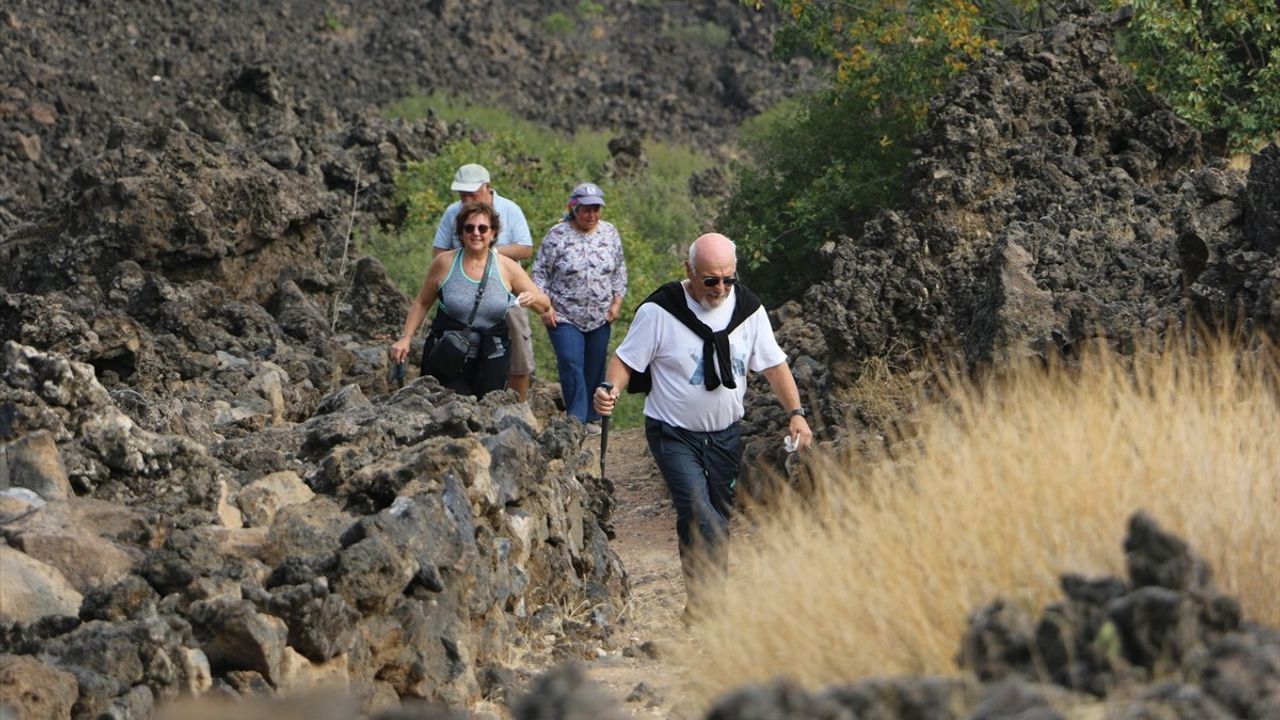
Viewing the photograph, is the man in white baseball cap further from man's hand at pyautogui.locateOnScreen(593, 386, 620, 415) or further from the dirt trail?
man's hand at pyautogui.locateOnScreen(593, 386, 620, 415)

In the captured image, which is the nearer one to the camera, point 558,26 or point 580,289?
point 580,289

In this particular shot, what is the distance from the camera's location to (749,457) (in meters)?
12.5

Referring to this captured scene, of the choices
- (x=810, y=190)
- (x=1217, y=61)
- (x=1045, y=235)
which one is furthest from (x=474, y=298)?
(x=1217, y=61)

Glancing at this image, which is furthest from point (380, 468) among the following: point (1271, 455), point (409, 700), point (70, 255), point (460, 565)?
point (70, 255)

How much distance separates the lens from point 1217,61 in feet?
55.1

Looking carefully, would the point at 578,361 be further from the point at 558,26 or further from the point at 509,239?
the point at 558,26

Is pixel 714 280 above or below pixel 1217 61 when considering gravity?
below

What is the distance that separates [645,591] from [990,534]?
467 centimetres

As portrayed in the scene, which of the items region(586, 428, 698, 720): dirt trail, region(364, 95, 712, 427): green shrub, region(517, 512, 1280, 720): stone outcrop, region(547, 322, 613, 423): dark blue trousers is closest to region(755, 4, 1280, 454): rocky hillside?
region(586, 428, 698, 720): dirt trail

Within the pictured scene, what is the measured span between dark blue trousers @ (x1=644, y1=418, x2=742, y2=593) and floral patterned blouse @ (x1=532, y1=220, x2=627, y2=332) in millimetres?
3825

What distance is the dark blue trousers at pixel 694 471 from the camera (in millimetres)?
8555

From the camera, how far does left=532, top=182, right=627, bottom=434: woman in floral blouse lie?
12.6 meters

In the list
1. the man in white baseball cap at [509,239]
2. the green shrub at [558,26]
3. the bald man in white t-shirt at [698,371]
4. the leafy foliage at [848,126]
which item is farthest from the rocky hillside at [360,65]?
the bald man in white t-shirt at [698,371]

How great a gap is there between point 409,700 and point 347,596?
52 cm
